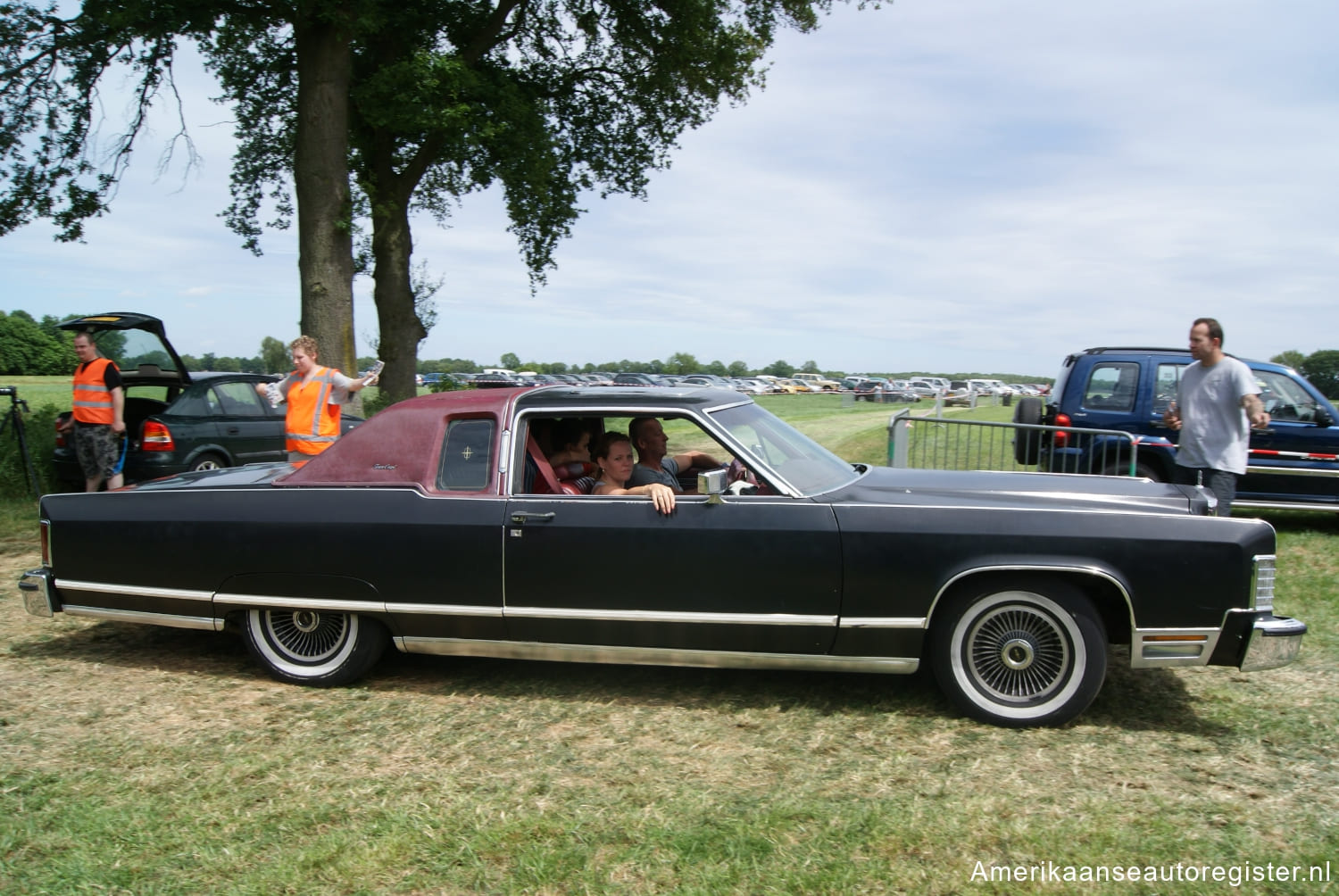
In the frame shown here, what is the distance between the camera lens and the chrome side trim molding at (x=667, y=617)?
423 cm

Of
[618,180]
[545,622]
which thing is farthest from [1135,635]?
[618,180]

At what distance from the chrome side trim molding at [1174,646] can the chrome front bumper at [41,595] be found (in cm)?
539

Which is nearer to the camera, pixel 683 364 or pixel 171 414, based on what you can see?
pixel 171 414

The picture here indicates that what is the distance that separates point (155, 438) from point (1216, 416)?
32.3 ft

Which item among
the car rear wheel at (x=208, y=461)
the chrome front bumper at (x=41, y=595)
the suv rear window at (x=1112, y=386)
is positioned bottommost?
the chrome front bumper at (x=41, y=595)

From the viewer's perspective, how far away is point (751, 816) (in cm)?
333

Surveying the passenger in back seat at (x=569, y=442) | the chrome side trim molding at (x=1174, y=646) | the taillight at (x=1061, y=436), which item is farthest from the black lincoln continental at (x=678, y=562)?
the taillight at (x=1061, y=436)

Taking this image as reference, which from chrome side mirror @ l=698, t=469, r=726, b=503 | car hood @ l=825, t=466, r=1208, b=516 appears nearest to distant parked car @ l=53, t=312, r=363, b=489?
chrome side mirror @ l=698, t=469, r=726, b=503

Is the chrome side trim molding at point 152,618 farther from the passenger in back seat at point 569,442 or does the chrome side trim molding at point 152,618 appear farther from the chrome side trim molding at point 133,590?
the passenger in back seat at point 569,442

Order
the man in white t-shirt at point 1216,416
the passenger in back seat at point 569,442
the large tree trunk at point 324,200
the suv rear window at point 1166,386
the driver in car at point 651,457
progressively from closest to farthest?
the driver in car at point 651,457
the passenger in back seat at point 569,442
the man in white t-shirt at point 1216,416
the suv rear window at point 1166,386
the large tree trunk at point 324,200

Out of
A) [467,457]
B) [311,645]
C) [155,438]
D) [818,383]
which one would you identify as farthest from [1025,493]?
[818,383]

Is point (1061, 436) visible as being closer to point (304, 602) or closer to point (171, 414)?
point (304, 602)

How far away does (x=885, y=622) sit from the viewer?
4.18 metres

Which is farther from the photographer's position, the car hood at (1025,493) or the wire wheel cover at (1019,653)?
the car hood at (1025,493)
